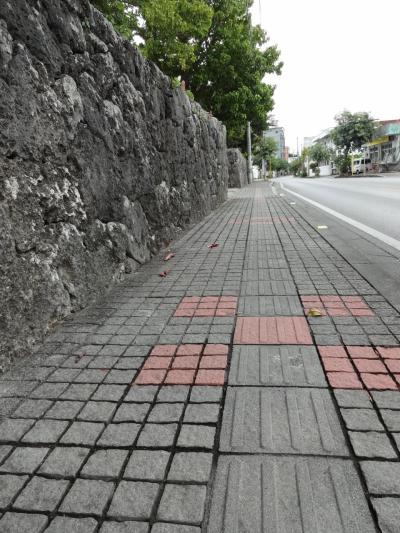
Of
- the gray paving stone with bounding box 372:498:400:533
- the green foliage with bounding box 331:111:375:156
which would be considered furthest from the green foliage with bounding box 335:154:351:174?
the gray paving stone with bounding box 372:498:400:533

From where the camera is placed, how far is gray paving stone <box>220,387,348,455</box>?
176cm

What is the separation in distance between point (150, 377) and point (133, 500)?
2.92 ft

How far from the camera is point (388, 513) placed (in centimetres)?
142

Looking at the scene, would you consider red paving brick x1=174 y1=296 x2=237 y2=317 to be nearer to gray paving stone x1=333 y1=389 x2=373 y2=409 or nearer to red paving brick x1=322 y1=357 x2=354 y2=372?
red paving brick x1=322 y1=357 x2=354 y2=372

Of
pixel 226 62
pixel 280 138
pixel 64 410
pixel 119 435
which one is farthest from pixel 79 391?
pixel 280 138

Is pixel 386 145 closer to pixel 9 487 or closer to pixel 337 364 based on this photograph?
pixel 337 364

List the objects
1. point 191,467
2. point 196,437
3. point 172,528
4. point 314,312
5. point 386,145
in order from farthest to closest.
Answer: point 386,145
point 314,312
point 196,437
point 191,467
point 172,528

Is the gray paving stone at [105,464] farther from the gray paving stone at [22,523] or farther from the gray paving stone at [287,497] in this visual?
the gray paving stone at [287,497]

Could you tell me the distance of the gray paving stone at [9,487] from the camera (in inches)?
61.2

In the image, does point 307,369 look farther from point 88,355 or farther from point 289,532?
point 88,355

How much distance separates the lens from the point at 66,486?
5.26 feet

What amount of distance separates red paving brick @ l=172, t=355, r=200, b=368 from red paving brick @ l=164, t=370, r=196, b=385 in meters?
0.07

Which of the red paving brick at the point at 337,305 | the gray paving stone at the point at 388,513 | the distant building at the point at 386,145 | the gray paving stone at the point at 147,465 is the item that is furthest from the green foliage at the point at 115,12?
the distant building at the point at 386,145

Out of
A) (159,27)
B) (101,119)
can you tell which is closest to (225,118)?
(159,27)
